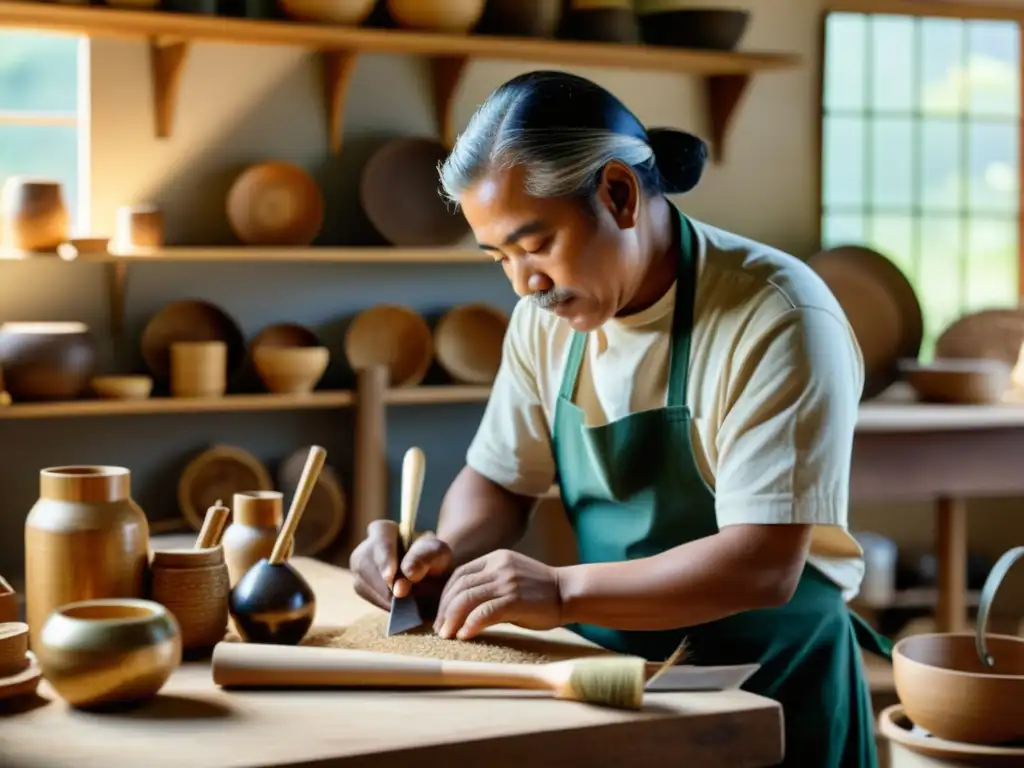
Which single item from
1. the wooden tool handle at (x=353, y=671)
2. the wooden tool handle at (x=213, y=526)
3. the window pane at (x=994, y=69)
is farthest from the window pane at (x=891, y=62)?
the wooden tool handle at (x=353, y=671)

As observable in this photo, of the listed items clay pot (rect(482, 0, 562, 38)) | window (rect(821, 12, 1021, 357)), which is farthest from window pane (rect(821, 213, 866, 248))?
clay pot (rect(482, 0, 562, 38))

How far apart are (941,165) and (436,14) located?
2141 mm

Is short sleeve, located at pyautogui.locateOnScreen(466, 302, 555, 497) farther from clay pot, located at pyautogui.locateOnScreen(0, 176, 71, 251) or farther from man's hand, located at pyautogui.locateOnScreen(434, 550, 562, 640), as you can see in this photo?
clay pot, located at pyautogui.locateOnScreen(0, 176, 71, 251)

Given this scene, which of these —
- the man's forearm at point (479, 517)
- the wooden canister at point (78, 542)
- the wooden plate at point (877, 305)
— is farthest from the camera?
the wooden plate at point (877, 305)

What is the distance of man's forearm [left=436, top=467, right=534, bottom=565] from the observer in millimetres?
→ 2141

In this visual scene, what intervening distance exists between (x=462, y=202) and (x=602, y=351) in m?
0.38

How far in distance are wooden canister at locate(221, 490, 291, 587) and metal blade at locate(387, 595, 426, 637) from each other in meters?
0.21

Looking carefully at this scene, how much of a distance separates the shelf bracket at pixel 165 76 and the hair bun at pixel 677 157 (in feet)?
8.48

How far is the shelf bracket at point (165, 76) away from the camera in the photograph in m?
4.25

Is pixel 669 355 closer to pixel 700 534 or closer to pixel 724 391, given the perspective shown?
pixel 724 391

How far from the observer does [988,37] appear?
5.32 metres

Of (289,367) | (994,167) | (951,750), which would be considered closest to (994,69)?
(994,167)

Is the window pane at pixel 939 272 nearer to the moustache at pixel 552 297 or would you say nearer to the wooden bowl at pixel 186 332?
the wooden bowl at pixel 186 332

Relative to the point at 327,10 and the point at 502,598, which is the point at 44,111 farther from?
the point at 502,598
